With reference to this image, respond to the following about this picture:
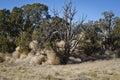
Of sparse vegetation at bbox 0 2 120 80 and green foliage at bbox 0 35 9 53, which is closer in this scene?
sparse vegetation at bbox 0 2 120 80

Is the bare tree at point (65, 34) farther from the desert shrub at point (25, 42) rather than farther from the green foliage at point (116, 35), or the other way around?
the green foliage at point (116, 35)

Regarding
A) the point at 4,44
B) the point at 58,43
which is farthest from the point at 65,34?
the point at 4,44

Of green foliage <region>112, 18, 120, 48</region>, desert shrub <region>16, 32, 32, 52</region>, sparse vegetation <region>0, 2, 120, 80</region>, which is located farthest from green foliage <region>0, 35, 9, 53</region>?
green foliage <region>112, 18, 120, 48</region>

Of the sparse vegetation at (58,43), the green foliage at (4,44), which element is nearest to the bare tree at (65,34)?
the sparse vegetation at (58,43)

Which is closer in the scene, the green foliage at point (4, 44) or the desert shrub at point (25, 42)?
the desert shrub at point (25, 42)

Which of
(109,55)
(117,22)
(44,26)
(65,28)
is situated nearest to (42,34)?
(44,26)

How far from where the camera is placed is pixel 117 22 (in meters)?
37.8

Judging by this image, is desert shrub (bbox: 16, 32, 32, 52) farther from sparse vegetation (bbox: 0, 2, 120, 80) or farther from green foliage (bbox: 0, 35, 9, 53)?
green foliage (bbox: 0, 35, 9, 53)

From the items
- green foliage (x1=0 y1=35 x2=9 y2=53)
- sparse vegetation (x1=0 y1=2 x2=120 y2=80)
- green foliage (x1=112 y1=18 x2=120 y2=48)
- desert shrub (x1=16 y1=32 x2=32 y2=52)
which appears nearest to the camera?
sparse vegetation (x1=0 y1=2 x2=120 y2=80)

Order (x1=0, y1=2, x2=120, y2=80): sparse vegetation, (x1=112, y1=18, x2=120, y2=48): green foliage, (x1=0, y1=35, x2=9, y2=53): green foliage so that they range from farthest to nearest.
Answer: (x1=112, y1=18, x2=120, y2=48): green foliage → (x1=0, y1=35, x2=9, y2=53): green foliage → (x1=0, y1=2, x2=120, y2=80): sparse vegetation

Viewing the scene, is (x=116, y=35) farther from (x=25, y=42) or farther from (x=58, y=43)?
(x=25, y=42)

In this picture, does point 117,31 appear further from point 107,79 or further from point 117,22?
point 107,79

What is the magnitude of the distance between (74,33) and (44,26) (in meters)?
3.21

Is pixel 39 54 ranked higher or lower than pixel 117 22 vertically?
lower
